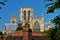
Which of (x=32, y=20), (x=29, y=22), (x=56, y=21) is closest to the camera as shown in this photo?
(x=56, y=21)

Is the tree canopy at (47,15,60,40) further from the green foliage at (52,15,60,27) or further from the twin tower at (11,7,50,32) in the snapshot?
the twin tower at (11,7,50,32)

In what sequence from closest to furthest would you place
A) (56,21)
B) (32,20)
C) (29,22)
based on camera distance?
1. (56,21)
2. (29,22)
3. (32,20)

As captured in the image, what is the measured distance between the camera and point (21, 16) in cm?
14900

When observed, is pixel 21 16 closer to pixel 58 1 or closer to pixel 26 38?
pixel 26 38

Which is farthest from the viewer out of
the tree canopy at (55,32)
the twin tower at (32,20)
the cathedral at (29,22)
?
the twin tower at (32,20)

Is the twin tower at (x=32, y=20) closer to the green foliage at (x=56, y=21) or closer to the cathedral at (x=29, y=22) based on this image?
the cathedral at (x=29, y=22)

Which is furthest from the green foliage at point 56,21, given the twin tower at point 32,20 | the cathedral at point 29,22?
the twin tower at point 32,20

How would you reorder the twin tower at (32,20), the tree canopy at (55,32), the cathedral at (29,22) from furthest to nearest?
the twin tower at (32,20) → the cathedral at (29,22) → the tree canopy at (55,32)

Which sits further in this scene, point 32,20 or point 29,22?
point 32,20

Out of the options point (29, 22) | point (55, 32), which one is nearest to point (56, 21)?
point (55, 32)

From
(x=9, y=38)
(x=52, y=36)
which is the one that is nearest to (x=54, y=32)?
(x=52, y=36)

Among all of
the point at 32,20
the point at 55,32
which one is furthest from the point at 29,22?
the point at 55,32

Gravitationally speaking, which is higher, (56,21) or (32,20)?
(56,21)

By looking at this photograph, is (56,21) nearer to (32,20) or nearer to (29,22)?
(29,22)
